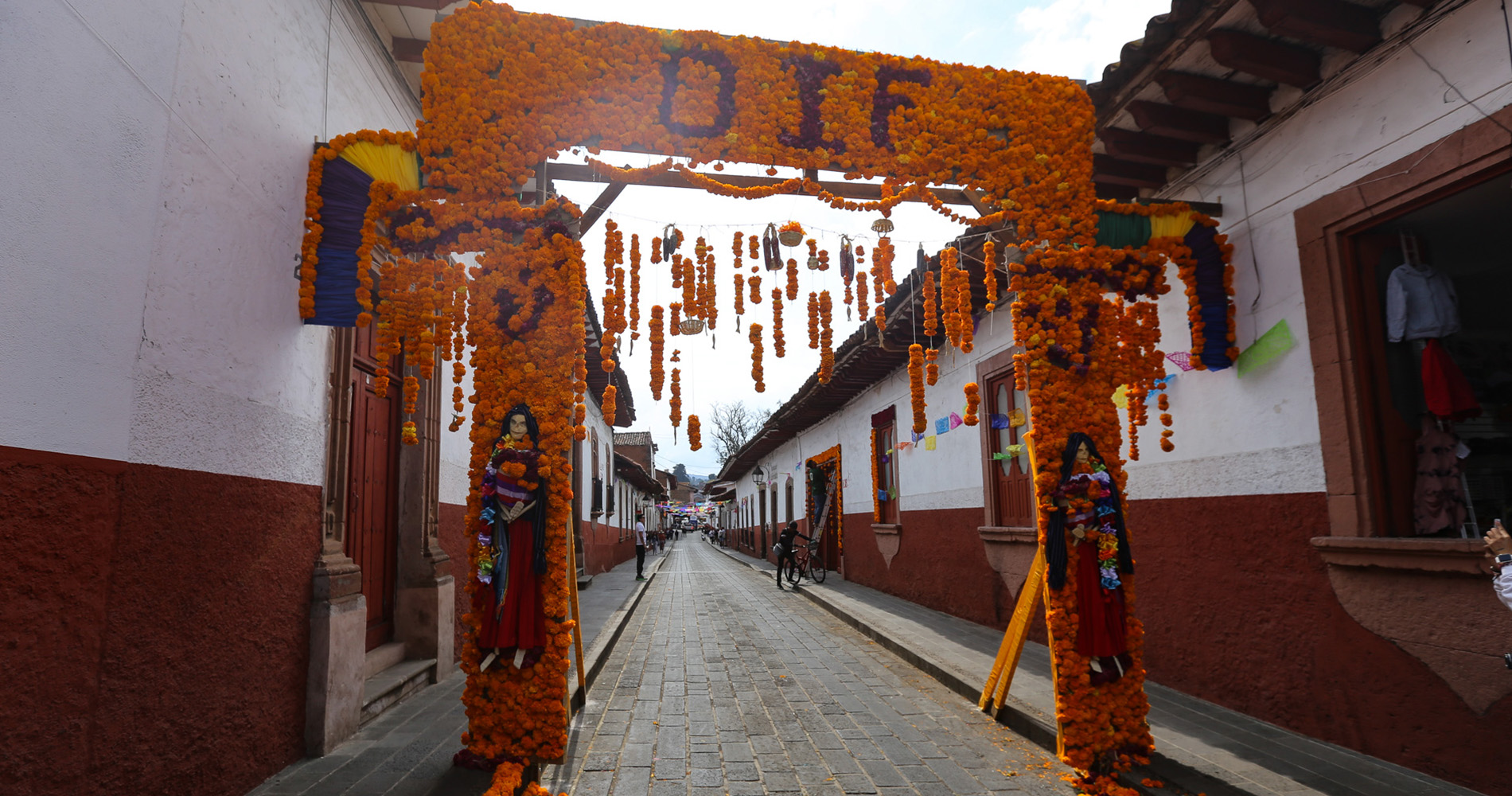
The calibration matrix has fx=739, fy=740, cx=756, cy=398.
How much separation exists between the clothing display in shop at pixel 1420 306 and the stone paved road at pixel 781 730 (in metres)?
3.07

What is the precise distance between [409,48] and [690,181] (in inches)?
115

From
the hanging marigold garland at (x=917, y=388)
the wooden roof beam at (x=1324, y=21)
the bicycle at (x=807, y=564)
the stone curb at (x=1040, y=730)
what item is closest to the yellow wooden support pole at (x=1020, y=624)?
the stone curb at (x=1040, y=730)

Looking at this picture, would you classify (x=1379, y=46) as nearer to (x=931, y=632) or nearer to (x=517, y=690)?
(x=517, y=690)

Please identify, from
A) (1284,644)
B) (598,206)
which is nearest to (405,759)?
(598,206)

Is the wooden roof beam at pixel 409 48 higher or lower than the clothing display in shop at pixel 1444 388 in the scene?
higher

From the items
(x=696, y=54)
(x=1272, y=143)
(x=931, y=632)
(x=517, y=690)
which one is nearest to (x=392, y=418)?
(x=517, y=690)

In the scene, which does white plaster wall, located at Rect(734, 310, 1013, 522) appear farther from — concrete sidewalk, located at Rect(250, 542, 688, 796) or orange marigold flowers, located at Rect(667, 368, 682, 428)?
concrete sidewalk, located at Rect(250, 542, 688, 796)

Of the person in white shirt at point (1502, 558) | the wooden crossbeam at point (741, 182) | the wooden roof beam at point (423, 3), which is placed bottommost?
the person in white shirt at point (1502, 558)

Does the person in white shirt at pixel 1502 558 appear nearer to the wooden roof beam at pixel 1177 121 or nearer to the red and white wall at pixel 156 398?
the wooden roof beam at pixel 1177 121

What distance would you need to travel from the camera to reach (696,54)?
14.8 feet

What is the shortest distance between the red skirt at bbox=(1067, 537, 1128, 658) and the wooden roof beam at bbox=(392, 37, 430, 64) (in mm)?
5832

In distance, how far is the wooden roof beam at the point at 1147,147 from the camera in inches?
202

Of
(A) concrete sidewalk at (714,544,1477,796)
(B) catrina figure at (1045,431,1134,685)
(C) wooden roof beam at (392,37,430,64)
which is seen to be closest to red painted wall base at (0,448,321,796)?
(C) wooden roof beam at (392,37,430,64)

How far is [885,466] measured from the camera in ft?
42.4
